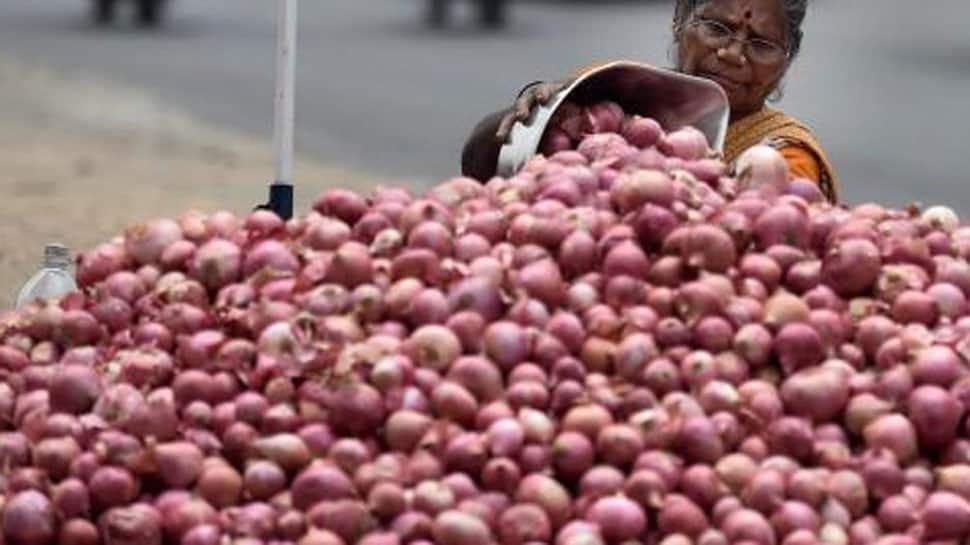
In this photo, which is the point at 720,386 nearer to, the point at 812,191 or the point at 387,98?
the point at 812,191

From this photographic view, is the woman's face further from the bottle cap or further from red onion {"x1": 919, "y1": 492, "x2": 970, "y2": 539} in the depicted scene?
red onion {"x1": 919, "y1": 492, "x2": 970, "y2": 539}

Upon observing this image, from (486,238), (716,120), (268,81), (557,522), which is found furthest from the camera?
(268,81)

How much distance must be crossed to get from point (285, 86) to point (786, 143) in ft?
2.71

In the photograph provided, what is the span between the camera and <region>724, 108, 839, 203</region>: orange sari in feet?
12.5

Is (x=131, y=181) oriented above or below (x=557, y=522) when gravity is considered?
below

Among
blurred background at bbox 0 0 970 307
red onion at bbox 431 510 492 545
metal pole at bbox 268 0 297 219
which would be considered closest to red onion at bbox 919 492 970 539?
red onion at bbox 431 510 492 545

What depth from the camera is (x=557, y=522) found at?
102 inches

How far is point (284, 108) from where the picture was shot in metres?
4.05

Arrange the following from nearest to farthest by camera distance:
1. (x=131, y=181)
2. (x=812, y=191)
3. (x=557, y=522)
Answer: (x=557, y=522), (x=812, y=191), (x=131, y=181)

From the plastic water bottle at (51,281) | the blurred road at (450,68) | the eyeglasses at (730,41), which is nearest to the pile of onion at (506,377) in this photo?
the eyeglasses at (730,41)

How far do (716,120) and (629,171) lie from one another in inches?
19.9

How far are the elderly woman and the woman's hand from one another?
510 millimetres

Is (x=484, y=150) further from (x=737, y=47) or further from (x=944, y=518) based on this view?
(x=944, y=518)

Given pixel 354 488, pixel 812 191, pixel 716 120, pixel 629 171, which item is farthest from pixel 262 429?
pixel 716 120
